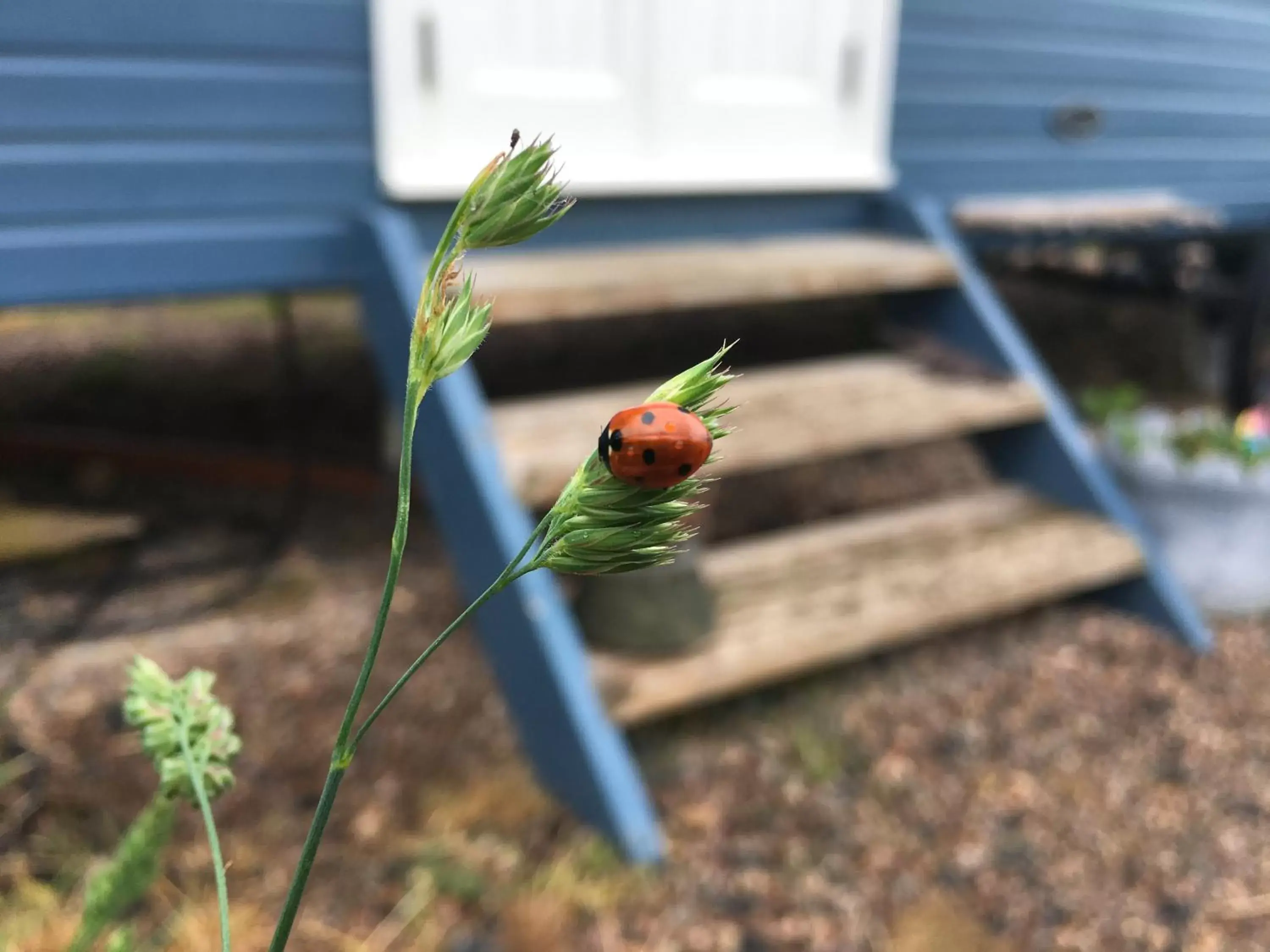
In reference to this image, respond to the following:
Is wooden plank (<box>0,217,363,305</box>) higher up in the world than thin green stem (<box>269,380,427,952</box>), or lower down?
lower down

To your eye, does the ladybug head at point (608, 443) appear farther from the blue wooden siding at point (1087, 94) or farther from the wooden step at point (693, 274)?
the blue wooden siding at point (1087, 94)

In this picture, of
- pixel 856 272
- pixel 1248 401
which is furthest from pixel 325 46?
pixel 1248 401

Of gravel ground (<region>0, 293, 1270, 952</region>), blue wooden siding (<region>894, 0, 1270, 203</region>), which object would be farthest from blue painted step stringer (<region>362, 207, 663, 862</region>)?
blue wooden siding (<region>894, 0, 1270, 203</region>)

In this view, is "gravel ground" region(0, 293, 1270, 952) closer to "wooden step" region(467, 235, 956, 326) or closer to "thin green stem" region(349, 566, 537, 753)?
"wooden step" region(467, 235, 956, 326)

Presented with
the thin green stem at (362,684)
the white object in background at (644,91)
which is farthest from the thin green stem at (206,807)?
the white object in background at (644,91)

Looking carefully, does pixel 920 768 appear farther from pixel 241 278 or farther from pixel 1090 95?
pixel 1090 95

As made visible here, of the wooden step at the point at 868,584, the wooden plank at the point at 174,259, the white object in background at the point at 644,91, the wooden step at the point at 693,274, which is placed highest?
the white object in background at the point at 644,91

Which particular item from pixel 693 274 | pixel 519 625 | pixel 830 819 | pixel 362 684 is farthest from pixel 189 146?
pixel 362 684

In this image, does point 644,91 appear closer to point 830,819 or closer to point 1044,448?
point 1044,448
